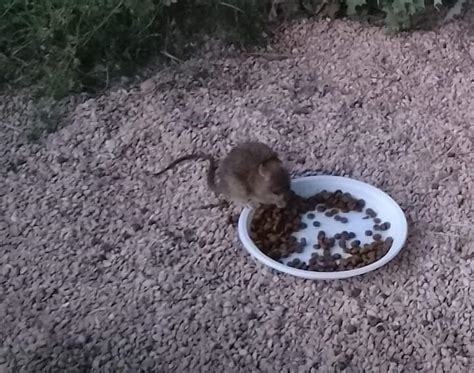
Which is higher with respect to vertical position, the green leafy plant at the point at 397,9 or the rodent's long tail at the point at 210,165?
the green leafy plant at the point at 397,9

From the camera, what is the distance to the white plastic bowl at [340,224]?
97.4 inches

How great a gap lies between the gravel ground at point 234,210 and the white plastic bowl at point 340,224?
7 centimetres

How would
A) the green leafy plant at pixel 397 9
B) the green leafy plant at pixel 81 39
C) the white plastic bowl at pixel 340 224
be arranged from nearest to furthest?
the white plastic bowl at pixel 340 224 → the green leafy plant at pixel 81 39 → the green leafy plant at pixel 397 9

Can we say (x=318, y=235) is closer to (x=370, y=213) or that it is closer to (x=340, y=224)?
(x=340, y=224)

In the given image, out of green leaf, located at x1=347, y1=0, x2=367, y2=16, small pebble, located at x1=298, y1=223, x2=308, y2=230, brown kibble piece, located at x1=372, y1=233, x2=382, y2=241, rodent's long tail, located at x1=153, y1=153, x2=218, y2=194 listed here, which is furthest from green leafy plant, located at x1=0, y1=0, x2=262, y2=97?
brown kibble piece, located at x1=372, y1=233, x2=382, y2=241

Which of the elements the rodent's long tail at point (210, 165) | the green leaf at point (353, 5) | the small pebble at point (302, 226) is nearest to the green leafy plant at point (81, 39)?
the green leaf at point (353, 5)

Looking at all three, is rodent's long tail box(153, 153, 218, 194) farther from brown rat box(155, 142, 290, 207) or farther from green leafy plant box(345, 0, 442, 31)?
green leafy plant box(345, 0, 442, 31)

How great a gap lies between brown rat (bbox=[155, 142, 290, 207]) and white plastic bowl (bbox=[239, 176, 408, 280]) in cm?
12

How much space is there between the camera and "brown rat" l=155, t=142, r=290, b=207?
2562 mm

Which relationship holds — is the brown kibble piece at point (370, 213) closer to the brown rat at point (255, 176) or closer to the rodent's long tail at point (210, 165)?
the brown rat at point (255, 176)

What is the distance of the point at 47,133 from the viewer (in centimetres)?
320

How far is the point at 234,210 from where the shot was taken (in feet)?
9.17

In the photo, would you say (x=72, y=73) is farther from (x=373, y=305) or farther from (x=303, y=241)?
(x=373, y=305)

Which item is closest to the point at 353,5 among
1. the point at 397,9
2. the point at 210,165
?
the point at 397,9
